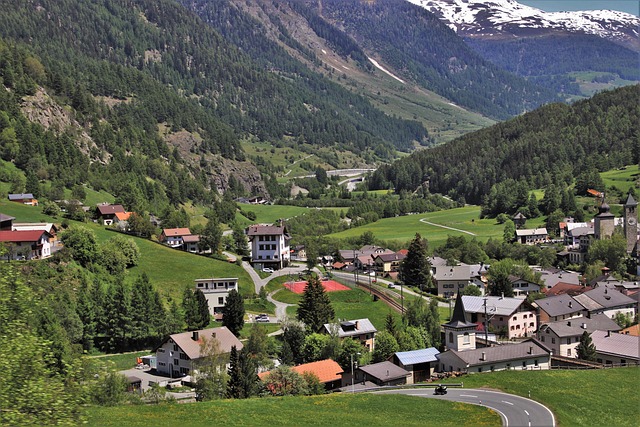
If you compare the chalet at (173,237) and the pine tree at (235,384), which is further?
the chalet at (173,237)

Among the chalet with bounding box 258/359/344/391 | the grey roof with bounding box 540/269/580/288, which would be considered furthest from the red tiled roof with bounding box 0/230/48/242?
the grey roof with bounding box 540/269/580/288

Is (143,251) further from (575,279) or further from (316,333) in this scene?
(575,279)

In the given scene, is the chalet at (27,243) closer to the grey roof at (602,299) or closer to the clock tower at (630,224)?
the grey roof at (602,299)

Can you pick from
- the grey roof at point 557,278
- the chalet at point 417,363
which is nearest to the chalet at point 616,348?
the chalet at point 417,363

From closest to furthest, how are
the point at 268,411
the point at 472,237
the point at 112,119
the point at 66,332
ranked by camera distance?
the point at 268,411, the point at 66,332, the point at 472,237, the point at 112,119

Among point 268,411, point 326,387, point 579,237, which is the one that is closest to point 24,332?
point 268,411

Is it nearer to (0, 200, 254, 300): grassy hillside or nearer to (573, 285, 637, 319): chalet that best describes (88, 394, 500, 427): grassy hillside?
(0, 200, 254, 300): grassy hillside
